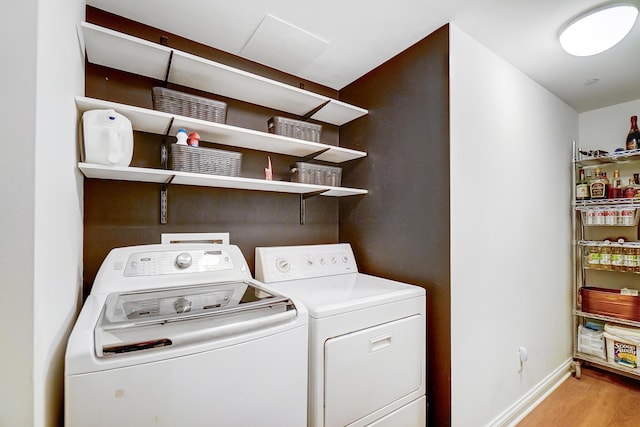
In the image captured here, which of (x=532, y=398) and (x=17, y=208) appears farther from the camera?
(x=532, y=398)

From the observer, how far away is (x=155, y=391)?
791 mm

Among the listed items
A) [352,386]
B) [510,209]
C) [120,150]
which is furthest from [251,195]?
[510,209]

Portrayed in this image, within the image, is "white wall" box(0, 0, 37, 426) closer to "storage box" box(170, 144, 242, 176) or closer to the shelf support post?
"storage box" box(170, 144, 242, 176)

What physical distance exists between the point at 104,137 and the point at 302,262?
1.19m

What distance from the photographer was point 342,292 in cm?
146

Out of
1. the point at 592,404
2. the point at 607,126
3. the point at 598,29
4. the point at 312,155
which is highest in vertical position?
the point at 598,29

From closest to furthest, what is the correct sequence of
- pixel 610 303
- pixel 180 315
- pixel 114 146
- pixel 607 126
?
pixel 180 315 < pixel 114 146 < pixel 610 303 < pixel 607 126

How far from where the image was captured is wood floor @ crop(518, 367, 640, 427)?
182 centimetres

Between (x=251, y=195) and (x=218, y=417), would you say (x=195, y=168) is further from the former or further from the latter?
(x=218, y=417)

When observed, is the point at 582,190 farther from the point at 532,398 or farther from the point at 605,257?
the point at 532,398

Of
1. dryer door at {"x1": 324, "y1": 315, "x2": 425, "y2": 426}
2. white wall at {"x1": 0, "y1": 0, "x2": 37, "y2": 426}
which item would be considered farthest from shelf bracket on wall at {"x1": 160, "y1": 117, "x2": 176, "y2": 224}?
dryer door at {"x1": 324, "y1": 315, "x2": 425, "y2": 426}

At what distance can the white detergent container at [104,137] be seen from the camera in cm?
114

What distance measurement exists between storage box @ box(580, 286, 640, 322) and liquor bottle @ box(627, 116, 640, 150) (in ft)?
3.88

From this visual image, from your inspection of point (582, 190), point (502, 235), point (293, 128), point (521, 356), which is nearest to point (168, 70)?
point (293, 128)
